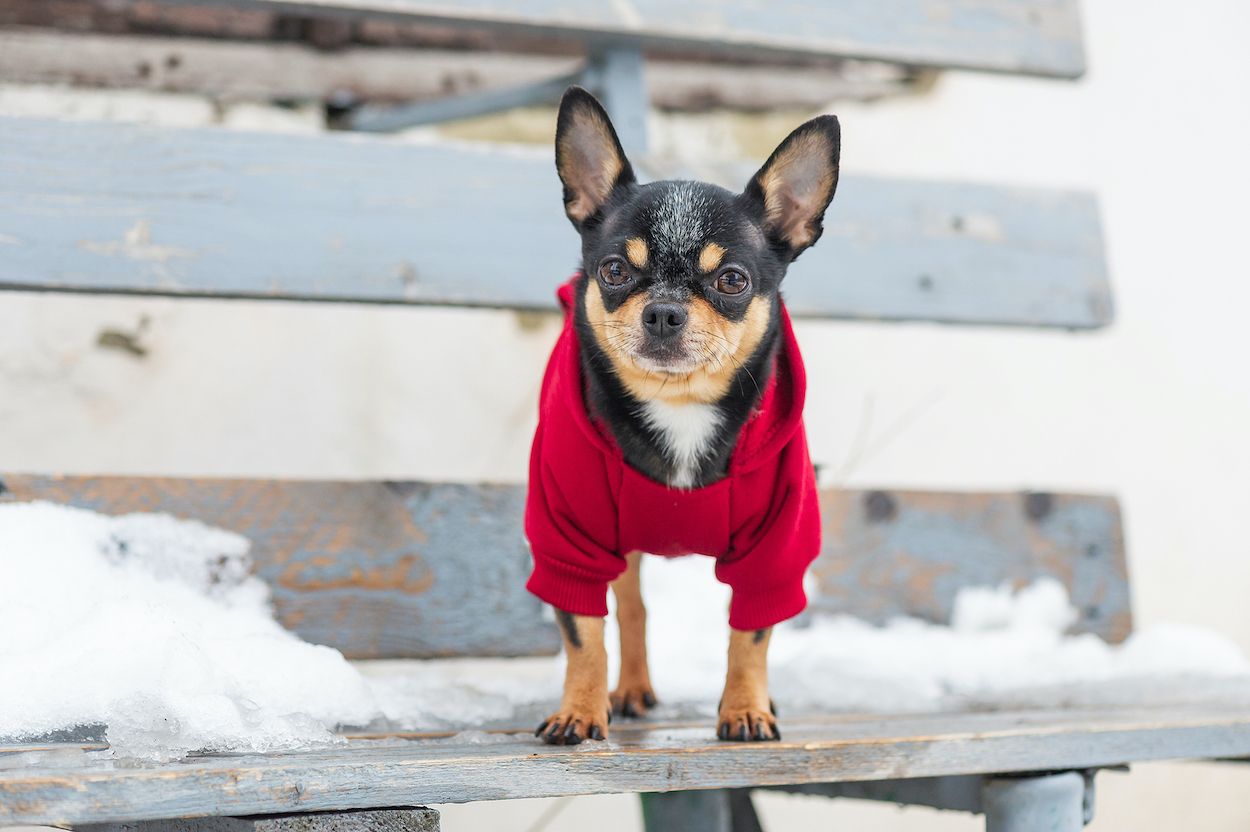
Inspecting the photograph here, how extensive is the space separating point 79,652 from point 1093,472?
2.85m

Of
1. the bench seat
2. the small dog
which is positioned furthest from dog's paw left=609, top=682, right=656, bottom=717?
the small dog

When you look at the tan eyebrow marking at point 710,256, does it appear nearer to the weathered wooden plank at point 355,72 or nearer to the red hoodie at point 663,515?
the red hoodie at point 663,515

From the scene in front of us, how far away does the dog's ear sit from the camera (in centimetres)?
176

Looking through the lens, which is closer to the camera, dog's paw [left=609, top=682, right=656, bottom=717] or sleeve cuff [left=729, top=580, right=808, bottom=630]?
sleeve cuff [left=729, top=580, right=808, bottom=630]

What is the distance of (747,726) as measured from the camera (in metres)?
1.62

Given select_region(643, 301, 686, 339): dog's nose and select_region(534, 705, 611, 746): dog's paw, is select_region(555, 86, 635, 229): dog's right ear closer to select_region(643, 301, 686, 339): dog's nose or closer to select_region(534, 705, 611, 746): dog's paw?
select_region(643, 301, 686, 339): dog's nose

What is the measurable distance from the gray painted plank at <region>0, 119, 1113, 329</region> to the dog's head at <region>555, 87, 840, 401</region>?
59 centimetres

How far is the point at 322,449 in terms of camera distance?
2979 millimetres

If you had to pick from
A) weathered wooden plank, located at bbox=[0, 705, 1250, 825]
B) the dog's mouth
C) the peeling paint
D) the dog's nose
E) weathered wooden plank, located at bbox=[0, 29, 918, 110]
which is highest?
weathered wooden plank, located at bbox=[0, 29, 918, 110]

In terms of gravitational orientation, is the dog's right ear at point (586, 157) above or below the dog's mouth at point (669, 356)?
above

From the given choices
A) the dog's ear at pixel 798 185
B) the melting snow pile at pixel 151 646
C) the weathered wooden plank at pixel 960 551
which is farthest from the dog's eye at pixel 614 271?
the weathered wooden plank at pixel 960 551

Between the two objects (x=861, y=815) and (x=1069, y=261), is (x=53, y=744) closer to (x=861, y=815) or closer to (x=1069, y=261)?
(x=1069, y=261)

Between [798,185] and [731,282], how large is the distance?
20 centimetres

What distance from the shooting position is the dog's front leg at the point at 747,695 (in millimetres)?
1612
